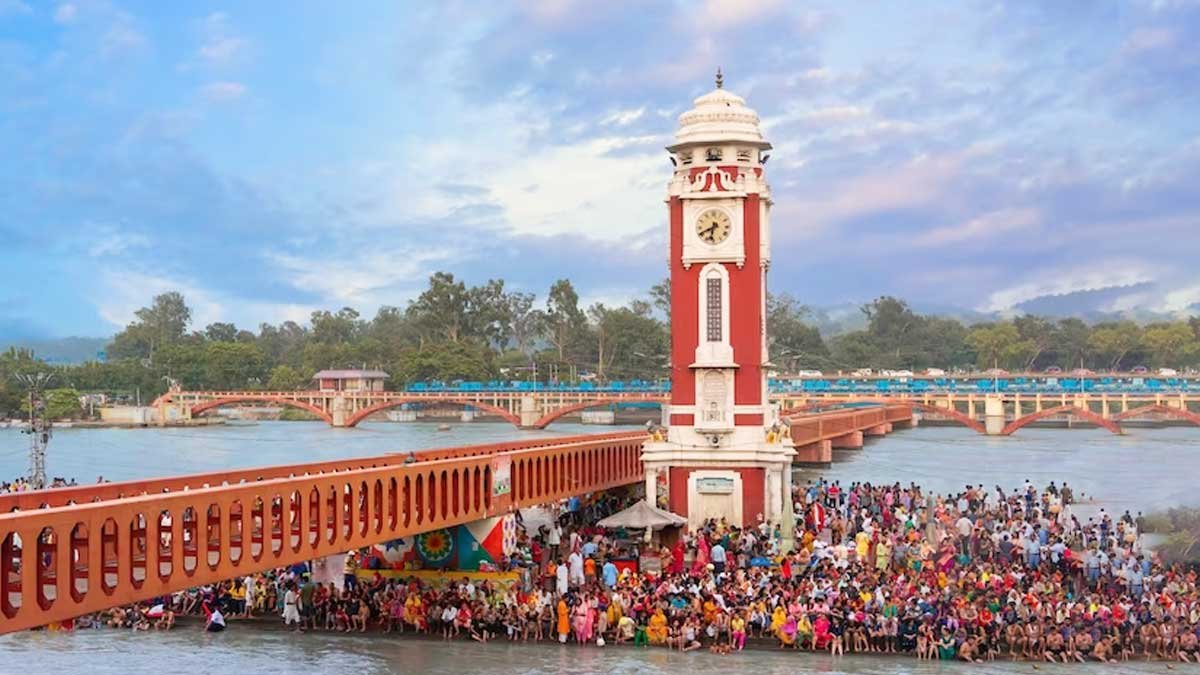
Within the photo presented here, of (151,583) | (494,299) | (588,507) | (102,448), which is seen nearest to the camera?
(151,583)

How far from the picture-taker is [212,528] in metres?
23.4

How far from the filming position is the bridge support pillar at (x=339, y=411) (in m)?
126

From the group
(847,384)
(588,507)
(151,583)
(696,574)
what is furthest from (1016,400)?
(151,583)

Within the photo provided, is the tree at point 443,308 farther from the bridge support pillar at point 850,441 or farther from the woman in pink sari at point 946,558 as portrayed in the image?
the woman in pink sari at point 946,558

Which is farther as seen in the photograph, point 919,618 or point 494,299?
point 494,299

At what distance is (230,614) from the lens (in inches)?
1219

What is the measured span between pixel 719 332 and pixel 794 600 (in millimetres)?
12190

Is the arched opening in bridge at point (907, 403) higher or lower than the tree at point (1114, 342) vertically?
lower

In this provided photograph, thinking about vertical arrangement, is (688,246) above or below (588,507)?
above

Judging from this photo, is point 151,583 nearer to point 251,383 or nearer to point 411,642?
point 411,642

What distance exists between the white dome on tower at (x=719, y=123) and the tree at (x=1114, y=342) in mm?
163277

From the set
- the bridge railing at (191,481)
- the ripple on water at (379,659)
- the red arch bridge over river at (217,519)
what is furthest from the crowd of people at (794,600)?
the bridge railing at (191,481)

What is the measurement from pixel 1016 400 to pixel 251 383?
85.1 m

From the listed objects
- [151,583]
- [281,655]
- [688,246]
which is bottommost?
[281,655]
